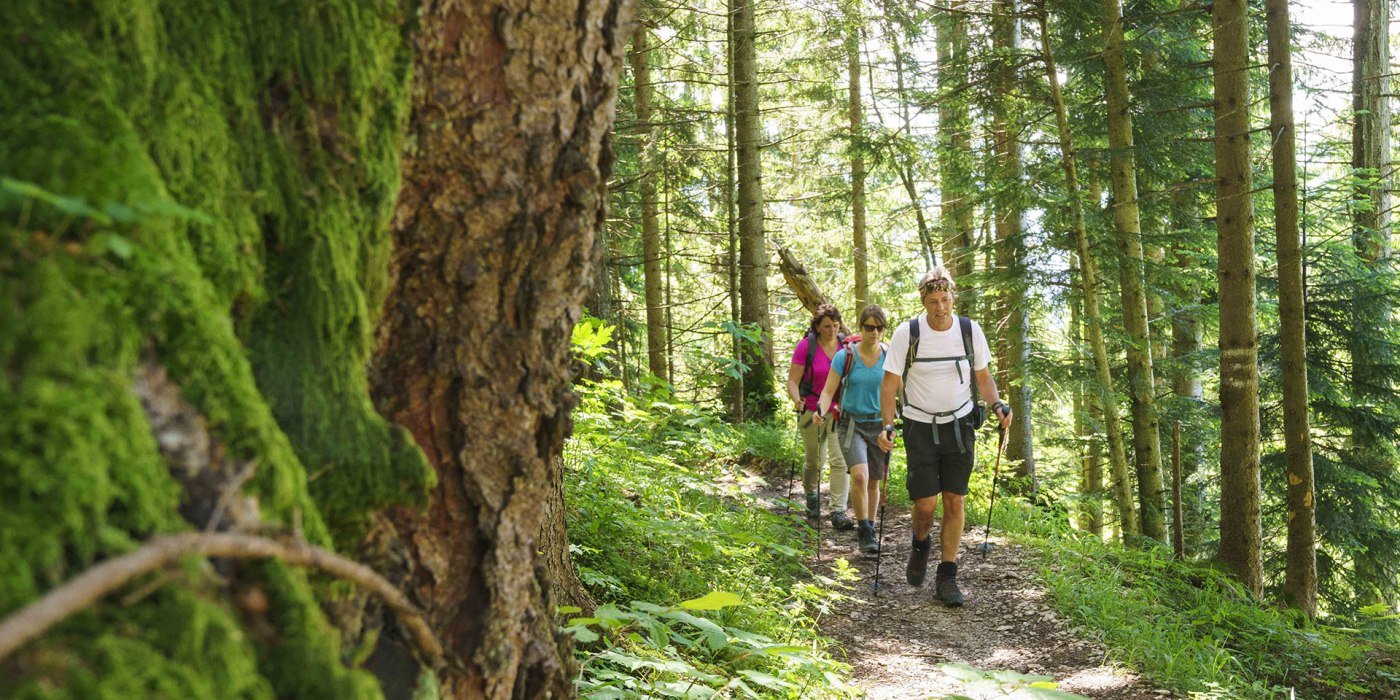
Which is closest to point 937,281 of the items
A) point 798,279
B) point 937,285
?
point 937,285

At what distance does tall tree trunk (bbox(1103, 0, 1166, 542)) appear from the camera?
32.3 feet

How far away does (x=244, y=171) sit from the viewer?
1345 millimetres

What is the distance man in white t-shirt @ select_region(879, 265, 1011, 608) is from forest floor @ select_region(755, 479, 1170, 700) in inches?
28.5

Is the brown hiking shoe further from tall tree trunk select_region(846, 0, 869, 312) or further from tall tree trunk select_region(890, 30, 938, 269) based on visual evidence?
tall tree trunk select_region(846, 0, 869, 312)

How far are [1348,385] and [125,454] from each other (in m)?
14.3

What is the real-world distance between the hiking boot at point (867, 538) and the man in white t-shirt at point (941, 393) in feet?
5.10

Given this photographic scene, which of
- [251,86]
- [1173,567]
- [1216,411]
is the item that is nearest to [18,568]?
[251,86]

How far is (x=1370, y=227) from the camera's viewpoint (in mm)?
13844

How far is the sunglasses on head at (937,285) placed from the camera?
6465 millimetres

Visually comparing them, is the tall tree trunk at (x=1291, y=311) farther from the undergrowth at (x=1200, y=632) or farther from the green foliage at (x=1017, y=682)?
the green foliage at (x=1017, y=682)

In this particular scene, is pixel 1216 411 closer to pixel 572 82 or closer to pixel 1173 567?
pixel 1173 567

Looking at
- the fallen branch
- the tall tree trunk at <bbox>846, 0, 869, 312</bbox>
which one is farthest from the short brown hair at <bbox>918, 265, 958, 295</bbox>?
the tall tree trunk at <bbox>846, 0, 869, 312</bbox>

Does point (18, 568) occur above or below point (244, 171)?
below

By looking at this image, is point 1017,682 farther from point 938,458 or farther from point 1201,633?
point 1201,633
